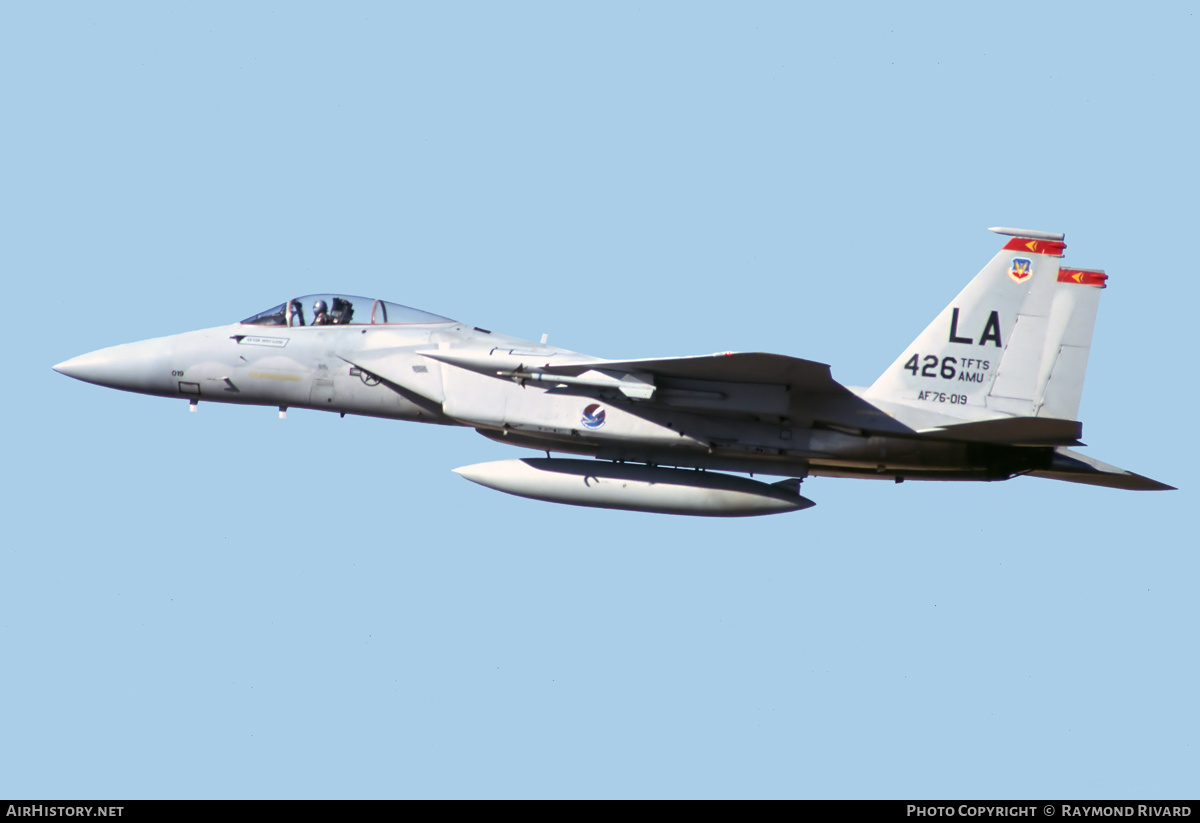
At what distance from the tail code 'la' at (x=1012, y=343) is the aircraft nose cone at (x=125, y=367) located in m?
9.05

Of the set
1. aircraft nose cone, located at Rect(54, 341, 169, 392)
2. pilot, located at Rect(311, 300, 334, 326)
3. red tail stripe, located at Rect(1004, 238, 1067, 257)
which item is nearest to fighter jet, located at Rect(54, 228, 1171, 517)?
red tail stripe, located at Rect(1004, 238, 1067, 257)

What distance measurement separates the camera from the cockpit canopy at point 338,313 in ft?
59.0

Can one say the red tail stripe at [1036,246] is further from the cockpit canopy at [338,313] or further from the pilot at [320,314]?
the pilot at [320,314]

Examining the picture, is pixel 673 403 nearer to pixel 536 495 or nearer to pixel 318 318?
pixel 536 495

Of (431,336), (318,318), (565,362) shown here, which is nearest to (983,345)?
(565,362)

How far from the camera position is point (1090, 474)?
1673 cm

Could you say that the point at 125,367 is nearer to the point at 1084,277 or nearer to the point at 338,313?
the point at 338,313

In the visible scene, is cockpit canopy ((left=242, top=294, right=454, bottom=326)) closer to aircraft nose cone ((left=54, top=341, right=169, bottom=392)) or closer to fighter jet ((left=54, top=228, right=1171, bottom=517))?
fighter jet ((left=54, top=228, right=1171, bottom=517))

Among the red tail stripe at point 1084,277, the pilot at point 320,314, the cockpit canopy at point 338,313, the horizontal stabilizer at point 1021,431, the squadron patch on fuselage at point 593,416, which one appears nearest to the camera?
the horizontal stabilizer at point 1021,431

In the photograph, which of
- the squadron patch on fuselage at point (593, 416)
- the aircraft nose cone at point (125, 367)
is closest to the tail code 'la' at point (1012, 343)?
the squadron patch on fuselage at point (593, 416)

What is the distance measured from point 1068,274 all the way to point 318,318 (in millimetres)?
9141

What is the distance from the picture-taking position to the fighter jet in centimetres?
1582

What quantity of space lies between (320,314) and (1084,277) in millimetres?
9282

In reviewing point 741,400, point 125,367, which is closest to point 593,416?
point 741,400
